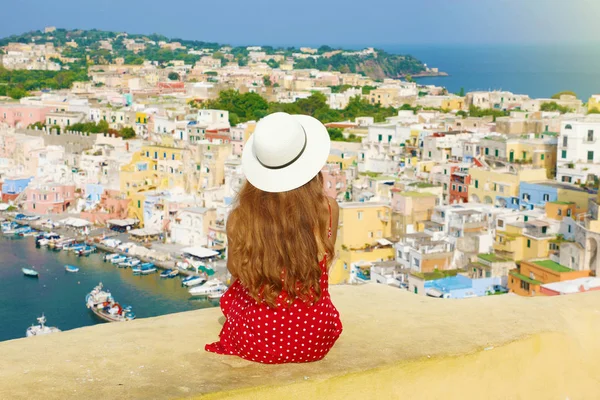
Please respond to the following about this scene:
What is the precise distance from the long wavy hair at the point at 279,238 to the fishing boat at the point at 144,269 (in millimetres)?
9172

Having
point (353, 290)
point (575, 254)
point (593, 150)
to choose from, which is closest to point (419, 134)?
point (593, 150)

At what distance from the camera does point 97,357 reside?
4.42 feet

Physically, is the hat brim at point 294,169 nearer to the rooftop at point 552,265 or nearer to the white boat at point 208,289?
the rooftop at point 552,265

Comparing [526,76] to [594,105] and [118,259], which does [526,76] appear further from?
[118,259]

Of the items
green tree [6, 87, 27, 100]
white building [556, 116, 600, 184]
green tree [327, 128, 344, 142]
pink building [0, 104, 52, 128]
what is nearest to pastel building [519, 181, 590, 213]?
white building [556, 116, 600, 184]

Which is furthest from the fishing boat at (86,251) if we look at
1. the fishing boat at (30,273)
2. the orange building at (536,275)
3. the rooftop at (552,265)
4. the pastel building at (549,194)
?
the rooftop at (552,265)

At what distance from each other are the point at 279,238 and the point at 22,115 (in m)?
19.6

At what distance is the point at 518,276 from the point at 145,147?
7655 mm

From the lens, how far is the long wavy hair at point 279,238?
1.29m

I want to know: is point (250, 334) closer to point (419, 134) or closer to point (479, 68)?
point (419, 134)

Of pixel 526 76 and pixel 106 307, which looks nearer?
pixel 106 307

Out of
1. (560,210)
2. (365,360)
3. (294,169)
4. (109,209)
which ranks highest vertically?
(294,169)

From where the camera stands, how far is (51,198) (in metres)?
13.7

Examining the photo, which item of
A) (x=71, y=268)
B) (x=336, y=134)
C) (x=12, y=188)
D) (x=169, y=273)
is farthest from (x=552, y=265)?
(x=12, y=188)
